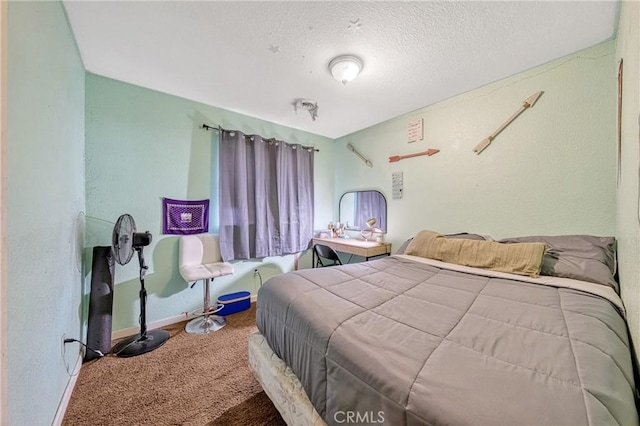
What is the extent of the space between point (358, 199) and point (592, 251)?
2345mm

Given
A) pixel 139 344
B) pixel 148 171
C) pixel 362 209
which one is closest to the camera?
pixel 139 344

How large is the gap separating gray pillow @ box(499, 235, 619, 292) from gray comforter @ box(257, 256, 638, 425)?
11.1 inches

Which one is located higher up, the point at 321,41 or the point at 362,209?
the point at 321,41

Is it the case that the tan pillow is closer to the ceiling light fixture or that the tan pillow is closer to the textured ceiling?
the textured ceiling

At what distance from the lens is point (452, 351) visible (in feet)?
2.54

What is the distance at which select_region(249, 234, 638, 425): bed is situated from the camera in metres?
0.58

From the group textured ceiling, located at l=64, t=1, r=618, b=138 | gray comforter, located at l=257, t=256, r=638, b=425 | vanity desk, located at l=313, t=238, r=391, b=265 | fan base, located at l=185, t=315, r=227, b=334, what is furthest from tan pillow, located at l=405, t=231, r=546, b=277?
fan base, located at l=185, t=315, r=227, b=334

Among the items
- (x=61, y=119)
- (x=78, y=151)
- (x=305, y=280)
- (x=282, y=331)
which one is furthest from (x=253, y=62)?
(x=282, y=331)

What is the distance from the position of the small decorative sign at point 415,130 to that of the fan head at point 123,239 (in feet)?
9.82

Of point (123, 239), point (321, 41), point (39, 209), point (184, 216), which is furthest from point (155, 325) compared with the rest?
point (321, 41)

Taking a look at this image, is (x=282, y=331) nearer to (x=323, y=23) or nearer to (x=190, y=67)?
(x=323, y=23)

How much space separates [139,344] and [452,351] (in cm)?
242

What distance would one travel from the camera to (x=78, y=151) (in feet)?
5.70

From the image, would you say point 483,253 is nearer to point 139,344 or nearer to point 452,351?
point 452,351
